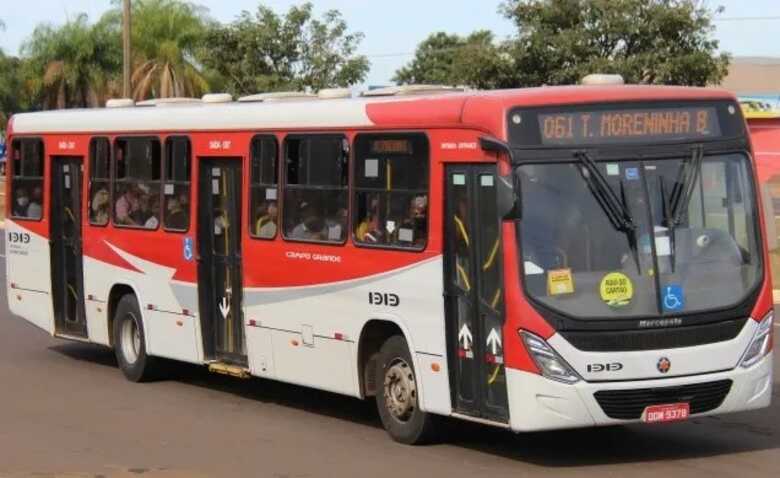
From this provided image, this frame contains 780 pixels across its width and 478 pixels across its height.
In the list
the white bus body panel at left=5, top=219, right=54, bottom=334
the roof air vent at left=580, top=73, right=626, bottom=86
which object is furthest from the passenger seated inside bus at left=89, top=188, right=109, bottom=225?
the roof air vent at left=580, top=73, right=626, bottom=86

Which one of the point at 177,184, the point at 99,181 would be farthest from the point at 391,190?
the point at 99,181

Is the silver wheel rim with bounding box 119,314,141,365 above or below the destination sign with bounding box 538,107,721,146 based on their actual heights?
below

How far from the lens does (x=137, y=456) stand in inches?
449

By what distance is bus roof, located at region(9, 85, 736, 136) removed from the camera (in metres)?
10.9

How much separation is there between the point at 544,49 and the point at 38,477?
852 inches

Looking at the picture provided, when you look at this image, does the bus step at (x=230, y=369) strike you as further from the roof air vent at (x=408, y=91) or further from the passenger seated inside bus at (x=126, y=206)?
the roof air vent at (x=408, y=91)

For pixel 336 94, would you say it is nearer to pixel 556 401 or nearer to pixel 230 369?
pixel 230 369

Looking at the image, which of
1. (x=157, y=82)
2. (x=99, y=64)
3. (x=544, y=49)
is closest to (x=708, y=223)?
(x=544, y=49)

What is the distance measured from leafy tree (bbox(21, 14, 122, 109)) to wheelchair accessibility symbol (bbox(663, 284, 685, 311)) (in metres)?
54.7

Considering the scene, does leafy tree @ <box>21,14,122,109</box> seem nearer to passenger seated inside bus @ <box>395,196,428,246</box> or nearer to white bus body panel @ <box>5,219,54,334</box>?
white bus body panel @ <box>5,219,54,334</box>

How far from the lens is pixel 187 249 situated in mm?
14820

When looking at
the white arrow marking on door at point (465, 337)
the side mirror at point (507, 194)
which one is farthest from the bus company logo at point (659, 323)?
the white arrow marking on door at point (465, 337)

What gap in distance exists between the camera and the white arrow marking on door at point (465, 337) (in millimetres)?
10969

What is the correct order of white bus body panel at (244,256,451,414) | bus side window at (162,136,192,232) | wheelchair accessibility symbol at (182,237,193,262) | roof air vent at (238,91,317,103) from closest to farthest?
white bus body panel at (244,256,451,414) → roof air vent at (238,91,317,103) → wheelchair accessibility symbol at (182,237,193,262) → bus side window at (162,136,192,232)
